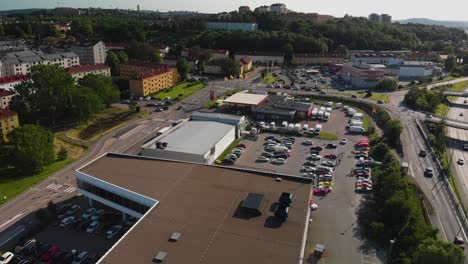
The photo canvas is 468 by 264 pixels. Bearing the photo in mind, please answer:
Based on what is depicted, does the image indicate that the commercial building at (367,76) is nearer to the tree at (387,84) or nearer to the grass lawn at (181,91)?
the tree at (387,84)

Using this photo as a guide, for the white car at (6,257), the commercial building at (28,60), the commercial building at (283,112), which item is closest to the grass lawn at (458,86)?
the commercial building at (283,112)

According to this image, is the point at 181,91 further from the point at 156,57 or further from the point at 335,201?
the point at 335,201

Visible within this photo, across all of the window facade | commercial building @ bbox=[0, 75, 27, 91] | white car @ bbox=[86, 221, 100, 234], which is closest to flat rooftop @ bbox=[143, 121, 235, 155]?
the window facade

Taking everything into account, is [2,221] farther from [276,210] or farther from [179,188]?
[276,210]

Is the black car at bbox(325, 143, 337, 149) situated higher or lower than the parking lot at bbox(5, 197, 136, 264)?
higher

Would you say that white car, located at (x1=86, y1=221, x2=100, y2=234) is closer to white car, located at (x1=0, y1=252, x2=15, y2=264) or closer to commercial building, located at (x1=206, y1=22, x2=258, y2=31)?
white car, located at (x1=0, y1=252, x2=15, y2=264)

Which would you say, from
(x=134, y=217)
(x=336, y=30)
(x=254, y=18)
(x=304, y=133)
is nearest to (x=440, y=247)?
(x=134, y=217)
